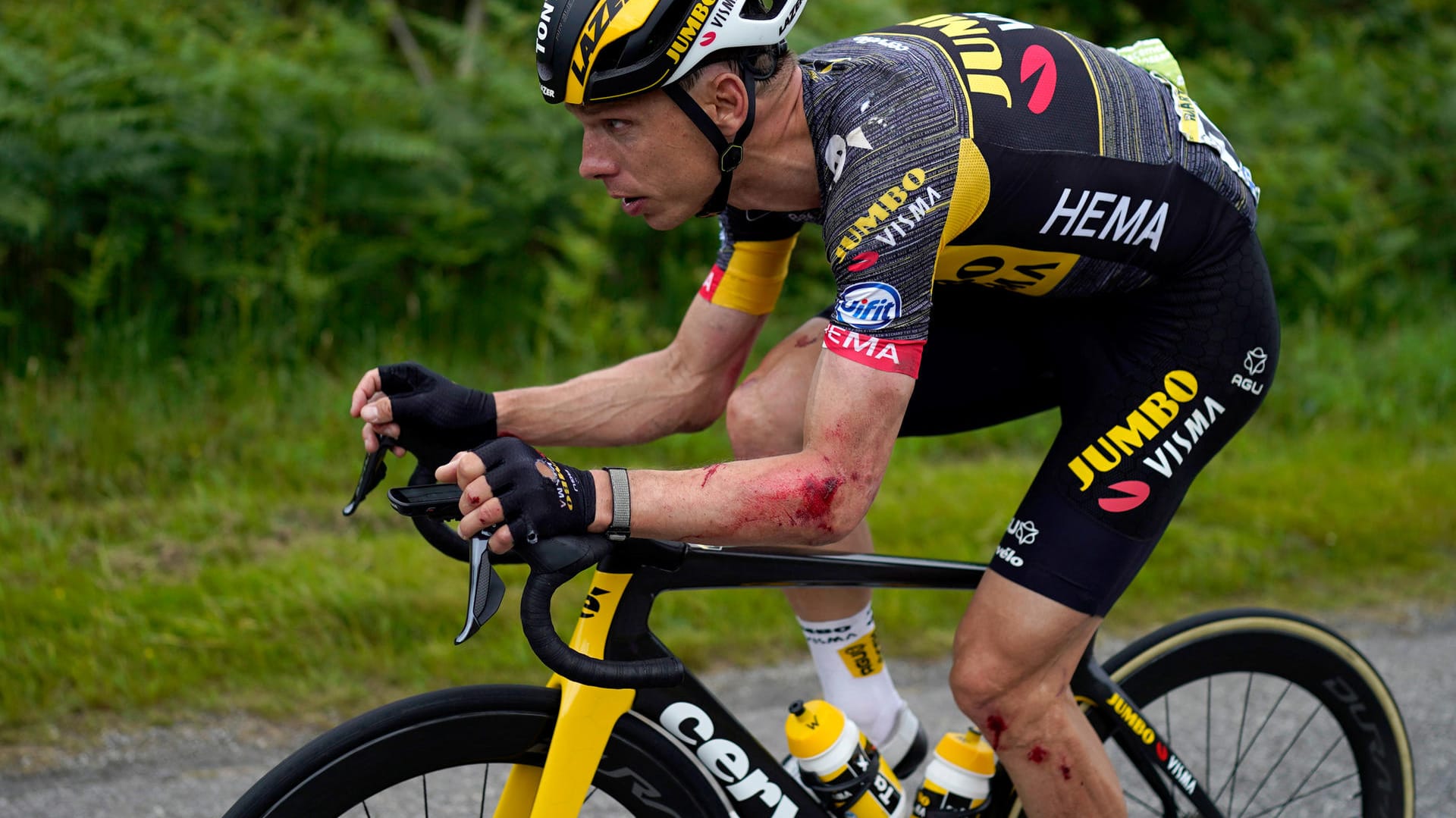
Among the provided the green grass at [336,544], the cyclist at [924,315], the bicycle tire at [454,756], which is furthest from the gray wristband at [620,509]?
the green grass at [336,544]

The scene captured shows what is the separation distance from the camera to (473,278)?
6.58m

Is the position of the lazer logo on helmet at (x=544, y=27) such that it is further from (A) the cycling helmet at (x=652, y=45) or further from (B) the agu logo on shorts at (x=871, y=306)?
(B) the agu logo on shorts at (x=871, y=306)

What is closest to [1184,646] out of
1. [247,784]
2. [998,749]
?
[998,749]

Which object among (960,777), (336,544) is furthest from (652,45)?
(336,544)

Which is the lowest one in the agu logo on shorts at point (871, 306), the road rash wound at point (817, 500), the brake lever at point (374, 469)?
the brake lever at point (374, 469)

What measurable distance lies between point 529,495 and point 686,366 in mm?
1048

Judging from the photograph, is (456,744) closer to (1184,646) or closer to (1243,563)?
(1184,646)

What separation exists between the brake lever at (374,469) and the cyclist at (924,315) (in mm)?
32

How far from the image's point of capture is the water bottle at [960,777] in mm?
2643

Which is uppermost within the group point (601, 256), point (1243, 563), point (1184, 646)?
point (1184, 646)

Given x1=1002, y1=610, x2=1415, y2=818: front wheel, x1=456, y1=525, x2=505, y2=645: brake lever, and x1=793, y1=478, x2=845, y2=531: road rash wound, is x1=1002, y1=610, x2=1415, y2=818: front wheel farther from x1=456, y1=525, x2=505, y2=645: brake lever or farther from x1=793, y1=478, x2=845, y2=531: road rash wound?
x1=456, y1=525, x2=505, y2=645: brake lever

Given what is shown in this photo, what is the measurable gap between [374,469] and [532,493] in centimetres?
61

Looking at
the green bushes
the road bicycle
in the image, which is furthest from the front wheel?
the green bushes

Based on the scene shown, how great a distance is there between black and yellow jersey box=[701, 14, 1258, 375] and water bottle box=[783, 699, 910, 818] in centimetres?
77
